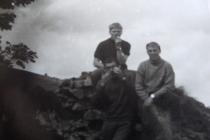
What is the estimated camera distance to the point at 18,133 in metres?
9.64

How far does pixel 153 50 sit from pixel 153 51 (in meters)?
0.02

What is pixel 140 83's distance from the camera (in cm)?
873

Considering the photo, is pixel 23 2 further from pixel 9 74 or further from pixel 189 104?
pixel 189 104

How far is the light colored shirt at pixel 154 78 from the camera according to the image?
28.3 feet

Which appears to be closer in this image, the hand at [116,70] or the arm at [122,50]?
the hand at [116,70]

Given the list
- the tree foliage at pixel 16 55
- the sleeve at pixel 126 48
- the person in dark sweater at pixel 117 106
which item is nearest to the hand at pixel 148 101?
the person in dark sweater at pixel 117 106

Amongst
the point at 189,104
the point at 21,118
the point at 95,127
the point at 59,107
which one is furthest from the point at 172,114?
the point at 21,118

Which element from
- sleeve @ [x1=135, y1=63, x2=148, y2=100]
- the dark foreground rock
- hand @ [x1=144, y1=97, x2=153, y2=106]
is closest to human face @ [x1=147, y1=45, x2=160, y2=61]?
sleeve @ [x1=135, y1=63, x2=148, y2=100]

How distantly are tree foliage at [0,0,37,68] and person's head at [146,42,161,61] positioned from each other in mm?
1990

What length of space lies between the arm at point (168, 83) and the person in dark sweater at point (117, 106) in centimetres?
50

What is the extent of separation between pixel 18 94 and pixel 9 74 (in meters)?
0.53

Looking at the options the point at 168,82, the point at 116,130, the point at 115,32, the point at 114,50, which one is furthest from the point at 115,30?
the point at 116,130

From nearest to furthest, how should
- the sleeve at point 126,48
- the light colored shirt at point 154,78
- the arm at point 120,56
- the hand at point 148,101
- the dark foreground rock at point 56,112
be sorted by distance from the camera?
the hand at point 148,101
the light colored shirt at point 154,78
the arm at point 120,56
the sleeve at point 126,48
the dark foreground rock at point 56,112

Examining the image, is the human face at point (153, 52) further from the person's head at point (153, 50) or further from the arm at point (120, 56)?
the arm at point (120, 56)
